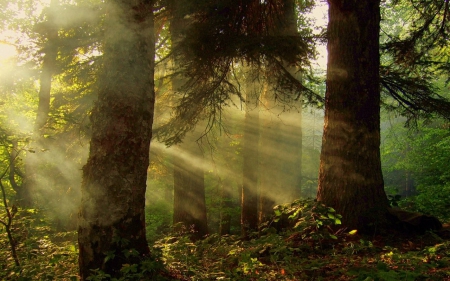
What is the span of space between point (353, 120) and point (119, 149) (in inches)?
149

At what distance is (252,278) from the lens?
12.5 ft

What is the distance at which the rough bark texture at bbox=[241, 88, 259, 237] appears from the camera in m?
10.5

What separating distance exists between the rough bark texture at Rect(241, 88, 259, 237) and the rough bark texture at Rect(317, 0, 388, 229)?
4.72 m

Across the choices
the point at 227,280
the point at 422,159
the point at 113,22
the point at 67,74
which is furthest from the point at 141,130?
the point at 422,159

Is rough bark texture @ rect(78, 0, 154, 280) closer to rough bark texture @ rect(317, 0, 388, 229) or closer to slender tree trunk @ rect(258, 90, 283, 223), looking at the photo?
rough bark texture @ rect(317, 0, 388, 229)

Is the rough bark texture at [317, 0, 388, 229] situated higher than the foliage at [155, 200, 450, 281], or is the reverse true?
the rough bark texture at [317, 0, 388, 229]

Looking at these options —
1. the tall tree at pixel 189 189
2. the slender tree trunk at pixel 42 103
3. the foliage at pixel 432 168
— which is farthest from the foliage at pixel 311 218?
the slender tree trunk at pixel 42 103

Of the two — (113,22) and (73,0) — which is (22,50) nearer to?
(73,0)

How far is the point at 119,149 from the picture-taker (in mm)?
3969

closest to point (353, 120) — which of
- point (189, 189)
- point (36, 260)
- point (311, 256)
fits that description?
point (311, 256)

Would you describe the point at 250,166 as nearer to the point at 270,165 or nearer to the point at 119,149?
the point at 270,165

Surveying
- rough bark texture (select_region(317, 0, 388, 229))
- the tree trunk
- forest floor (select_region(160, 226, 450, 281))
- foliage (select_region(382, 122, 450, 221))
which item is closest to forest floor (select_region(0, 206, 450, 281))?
forest floor (select_region(160, 226, 450, 281))

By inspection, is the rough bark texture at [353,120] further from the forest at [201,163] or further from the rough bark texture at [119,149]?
the rough bark texture at [119,149]

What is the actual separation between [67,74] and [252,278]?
8.49 meters
